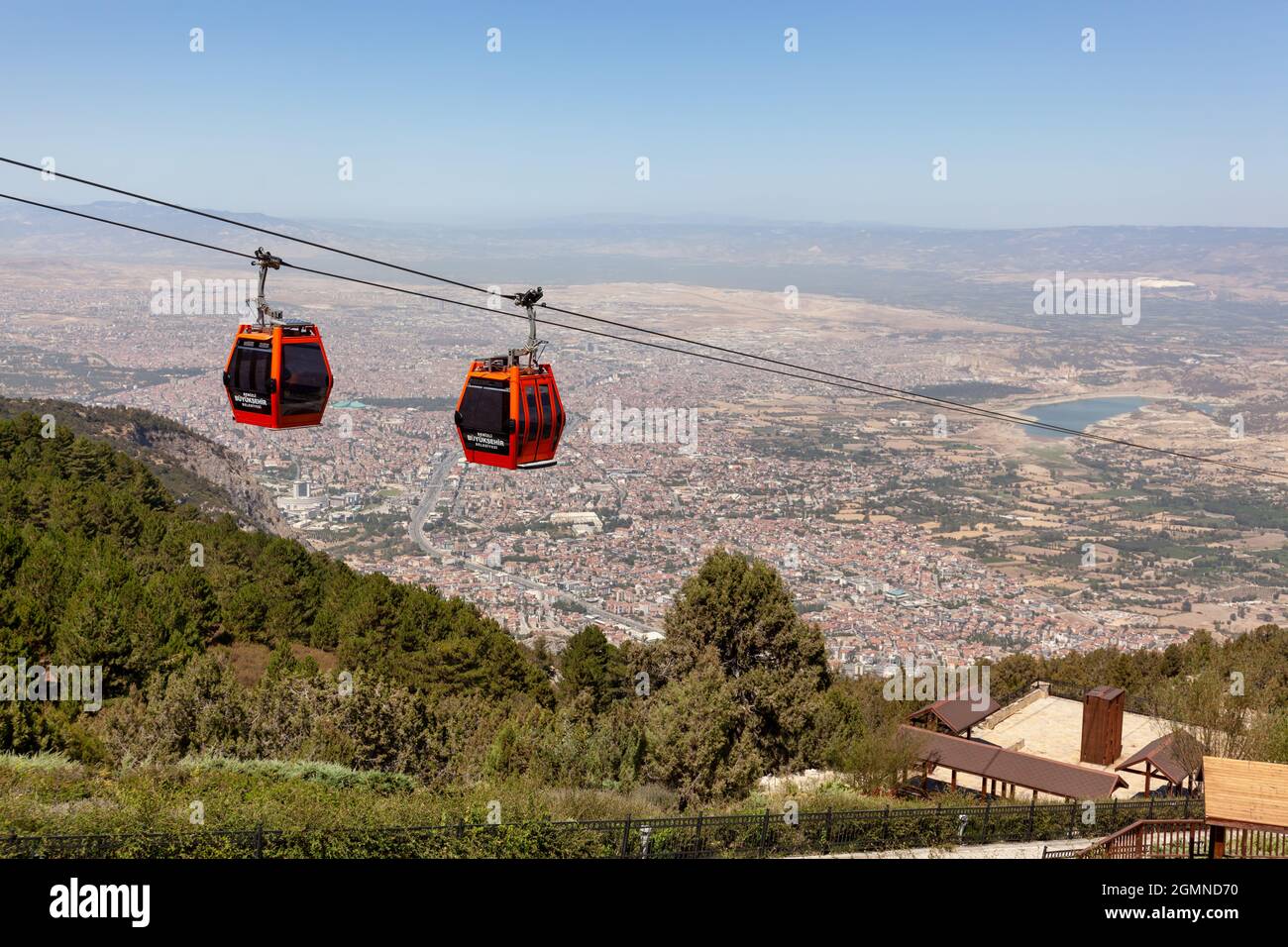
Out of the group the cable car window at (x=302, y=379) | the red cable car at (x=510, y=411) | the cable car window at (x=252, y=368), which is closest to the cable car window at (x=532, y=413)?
the red cable car at (x=510, y=411)

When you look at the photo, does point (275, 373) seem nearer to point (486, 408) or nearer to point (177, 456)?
point (486, 408)

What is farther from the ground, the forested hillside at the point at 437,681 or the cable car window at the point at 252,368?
the cable car window at the point at 252,368

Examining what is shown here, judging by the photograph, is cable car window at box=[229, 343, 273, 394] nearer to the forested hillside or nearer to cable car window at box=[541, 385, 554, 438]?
cable car window at box=[541, 385, 554, 438]

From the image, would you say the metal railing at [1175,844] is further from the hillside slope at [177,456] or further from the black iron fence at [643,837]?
the hillside slope at [177,456]

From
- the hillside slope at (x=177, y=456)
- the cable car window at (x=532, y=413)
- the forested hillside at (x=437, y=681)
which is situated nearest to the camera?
the cable car window at (x=532, y=413)

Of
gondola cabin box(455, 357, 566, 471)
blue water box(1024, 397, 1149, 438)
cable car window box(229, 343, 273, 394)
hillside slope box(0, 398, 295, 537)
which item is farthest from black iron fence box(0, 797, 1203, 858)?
blue water box(1024, 397, 1149, 438)

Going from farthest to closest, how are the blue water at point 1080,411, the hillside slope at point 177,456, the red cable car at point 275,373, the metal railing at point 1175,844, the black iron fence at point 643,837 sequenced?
the blue water at point 1080,411 < the hillside slope at point 177,456 < the metal railing at point 1175,844 < the red cable car at point 275,373 < the black iron fence at point 643,837

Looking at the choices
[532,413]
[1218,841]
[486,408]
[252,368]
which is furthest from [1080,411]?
[252,368]
